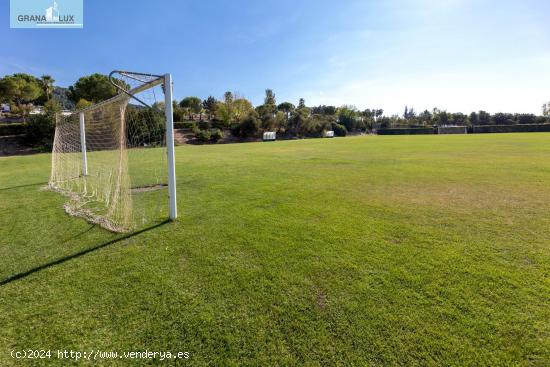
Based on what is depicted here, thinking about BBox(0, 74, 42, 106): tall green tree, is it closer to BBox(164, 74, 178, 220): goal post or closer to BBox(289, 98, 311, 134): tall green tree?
BBox(289, 98, 311, 134): tall green tree

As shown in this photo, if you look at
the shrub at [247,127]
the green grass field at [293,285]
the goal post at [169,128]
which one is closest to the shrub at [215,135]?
the shrub at [247,127]

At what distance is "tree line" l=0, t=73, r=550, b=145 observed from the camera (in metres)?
40.4

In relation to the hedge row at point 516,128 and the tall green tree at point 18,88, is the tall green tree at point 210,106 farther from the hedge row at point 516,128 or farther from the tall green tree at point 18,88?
the hedge row at point 516,128

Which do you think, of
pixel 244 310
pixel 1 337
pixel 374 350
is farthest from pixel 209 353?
pixel 1 337

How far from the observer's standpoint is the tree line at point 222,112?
133ft

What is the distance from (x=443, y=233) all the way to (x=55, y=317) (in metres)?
5.08

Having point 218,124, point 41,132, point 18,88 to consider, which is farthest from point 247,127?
point 18,88

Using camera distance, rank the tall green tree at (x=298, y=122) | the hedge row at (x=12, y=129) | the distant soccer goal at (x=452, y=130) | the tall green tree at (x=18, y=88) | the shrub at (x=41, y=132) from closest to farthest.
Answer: the shrub at (x=41, y=132) < the hedge row at (x=12, y=129) < the tall green tree at (x=18, y=88) < the tall green tree at (x=298, y=122) < the distant soccer goal at (x=452, y=130)

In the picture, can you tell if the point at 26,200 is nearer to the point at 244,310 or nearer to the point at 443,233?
the point at 244,310

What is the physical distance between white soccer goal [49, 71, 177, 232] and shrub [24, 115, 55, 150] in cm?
1902

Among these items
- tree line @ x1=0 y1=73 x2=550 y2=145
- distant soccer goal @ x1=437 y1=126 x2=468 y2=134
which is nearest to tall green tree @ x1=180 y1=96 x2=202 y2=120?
tree line @ x1=0 y1=73 x2=550 y2=145

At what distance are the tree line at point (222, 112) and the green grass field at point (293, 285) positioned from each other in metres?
25.3

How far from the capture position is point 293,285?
308 cm

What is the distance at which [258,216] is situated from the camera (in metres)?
5.39
